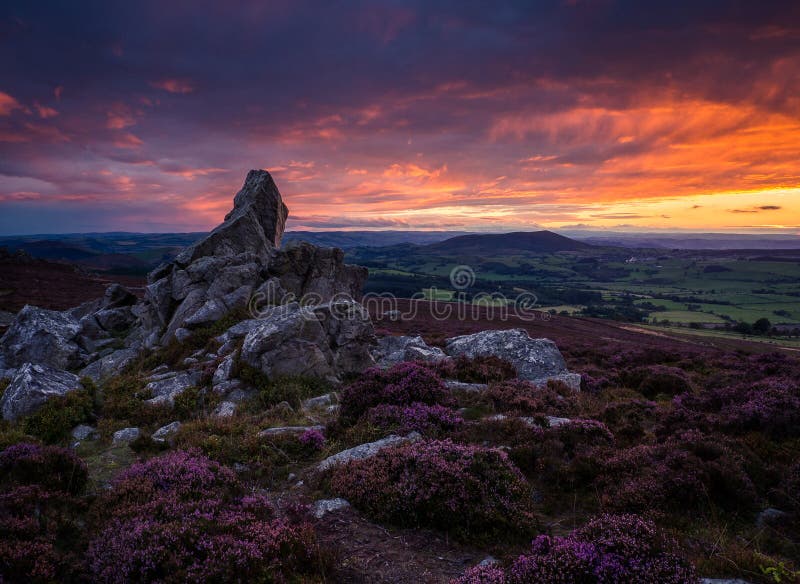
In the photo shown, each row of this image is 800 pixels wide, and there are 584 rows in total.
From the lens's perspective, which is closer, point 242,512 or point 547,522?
point 242,512

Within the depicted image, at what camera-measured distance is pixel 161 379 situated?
17.5 metres

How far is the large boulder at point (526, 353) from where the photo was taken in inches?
784

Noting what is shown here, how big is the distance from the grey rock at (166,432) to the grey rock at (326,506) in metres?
5.69

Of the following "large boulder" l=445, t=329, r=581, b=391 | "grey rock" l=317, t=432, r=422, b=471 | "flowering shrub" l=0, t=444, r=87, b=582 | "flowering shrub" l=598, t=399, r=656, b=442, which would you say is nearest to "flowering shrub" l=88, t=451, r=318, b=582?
"flowering shrub" l=0, t=444, r=87, b=582

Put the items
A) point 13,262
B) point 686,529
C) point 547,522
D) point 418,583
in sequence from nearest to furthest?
point 418,583
point 686,529
point 547,522
point 13,262

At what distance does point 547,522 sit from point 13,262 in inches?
4504

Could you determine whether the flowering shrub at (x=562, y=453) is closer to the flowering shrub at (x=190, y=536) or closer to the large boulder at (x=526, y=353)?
the flowering shrub at (x=190, y=536)

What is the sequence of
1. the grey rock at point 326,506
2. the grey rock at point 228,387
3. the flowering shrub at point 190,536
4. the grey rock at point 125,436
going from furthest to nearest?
the grey rock at point 228,387, the grey rock at point 125,436, the grey rock at point 326,506, the flowering shrub at point 190,536

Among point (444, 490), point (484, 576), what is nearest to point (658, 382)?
point (444, 490)

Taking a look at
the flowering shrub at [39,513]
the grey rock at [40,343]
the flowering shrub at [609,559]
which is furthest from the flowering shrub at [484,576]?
the grey rock at [40,343]

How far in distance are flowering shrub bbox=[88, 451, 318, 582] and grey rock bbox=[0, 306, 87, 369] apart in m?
21.8

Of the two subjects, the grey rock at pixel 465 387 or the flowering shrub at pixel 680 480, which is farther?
the grey rock at pixel 465 387

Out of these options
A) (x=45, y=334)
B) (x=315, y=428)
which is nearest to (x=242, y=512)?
(x=315, y=428)

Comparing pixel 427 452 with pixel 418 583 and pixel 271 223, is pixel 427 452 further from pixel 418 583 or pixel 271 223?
pixel 271 223
